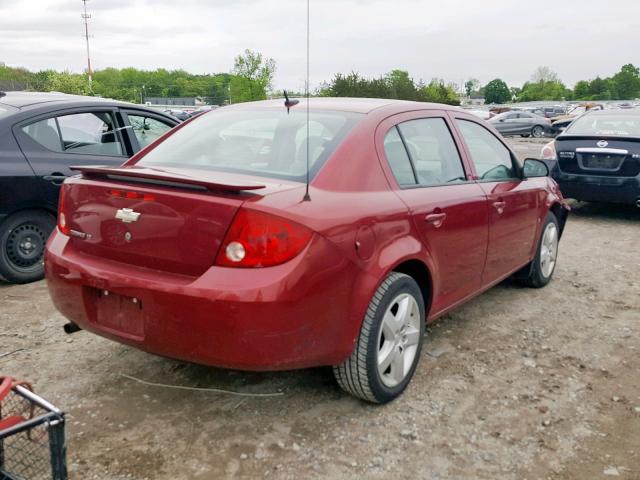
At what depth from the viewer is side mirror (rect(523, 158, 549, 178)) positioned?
191 inches

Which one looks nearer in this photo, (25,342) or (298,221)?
(298,221)

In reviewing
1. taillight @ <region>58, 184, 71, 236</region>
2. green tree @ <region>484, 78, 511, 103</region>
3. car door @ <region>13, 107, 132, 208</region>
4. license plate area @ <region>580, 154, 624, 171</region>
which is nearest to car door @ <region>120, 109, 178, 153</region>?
car door @ <region>13, 107, 132, 208</region>

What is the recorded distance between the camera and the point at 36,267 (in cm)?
547

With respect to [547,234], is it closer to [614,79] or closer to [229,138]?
[229,138]

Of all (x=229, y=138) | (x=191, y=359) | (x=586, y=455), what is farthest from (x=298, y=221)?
(x=586, y=455)

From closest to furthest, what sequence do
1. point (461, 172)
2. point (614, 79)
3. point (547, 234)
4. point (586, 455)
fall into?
point (586, 455) → point (461, 172) → point (547, 234) → point (614, 79)

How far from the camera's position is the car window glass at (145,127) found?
6303mm

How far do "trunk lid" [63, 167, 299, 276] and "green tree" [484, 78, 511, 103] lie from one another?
449 feet

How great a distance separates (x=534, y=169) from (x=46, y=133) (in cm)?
406

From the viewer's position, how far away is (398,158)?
3.50 meters

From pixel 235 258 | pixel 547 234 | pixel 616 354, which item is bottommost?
pixel 616 354

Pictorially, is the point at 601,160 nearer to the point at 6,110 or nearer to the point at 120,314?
the point at 6,110

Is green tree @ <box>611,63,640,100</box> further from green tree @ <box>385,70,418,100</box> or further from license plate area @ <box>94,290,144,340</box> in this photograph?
license plate area @ <box>94,290,144,340</box>

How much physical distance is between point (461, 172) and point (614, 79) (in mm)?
148344
